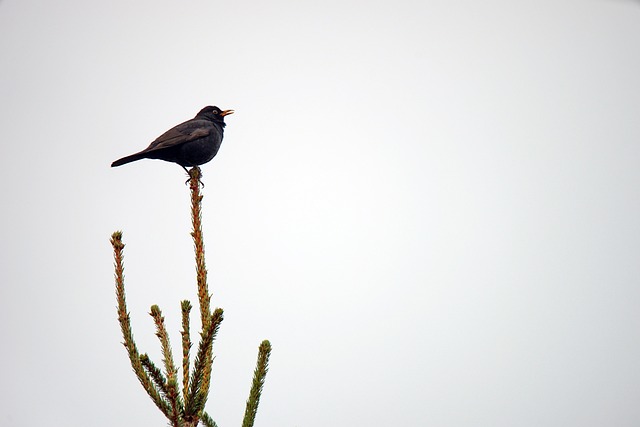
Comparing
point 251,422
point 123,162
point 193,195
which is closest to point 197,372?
point 251,422

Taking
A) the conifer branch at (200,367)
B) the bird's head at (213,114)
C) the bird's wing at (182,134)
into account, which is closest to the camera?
the conifer branch at (200,367)

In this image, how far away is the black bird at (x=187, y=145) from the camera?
7.49 metres

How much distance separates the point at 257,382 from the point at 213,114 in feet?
23.6

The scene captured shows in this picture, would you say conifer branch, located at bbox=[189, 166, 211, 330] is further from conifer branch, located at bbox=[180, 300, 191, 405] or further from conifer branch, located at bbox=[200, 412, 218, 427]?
conifer branch, located at bbox=[200, 412, 218, 427]

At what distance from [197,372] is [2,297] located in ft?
394

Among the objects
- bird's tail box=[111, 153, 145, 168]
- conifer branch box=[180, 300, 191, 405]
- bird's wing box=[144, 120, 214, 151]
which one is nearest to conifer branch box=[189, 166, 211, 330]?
conifer branch box=[180, 300, 191, 405]

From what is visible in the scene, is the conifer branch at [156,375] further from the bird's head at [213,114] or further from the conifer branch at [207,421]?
the bird's head at [213,114]

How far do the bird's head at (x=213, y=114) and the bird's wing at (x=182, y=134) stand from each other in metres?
0.73

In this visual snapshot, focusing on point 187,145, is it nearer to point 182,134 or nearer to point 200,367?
point 182,134

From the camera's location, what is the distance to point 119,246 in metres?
2.94

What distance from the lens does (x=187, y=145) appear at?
776cm

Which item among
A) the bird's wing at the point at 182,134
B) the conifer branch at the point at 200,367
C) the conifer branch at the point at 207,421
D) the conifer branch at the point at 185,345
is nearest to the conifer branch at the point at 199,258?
the conifer branch at the point at 185,345

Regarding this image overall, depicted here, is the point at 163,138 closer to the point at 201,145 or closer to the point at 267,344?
the point at 201,145

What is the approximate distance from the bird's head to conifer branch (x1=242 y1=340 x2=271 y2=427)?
6941mm
